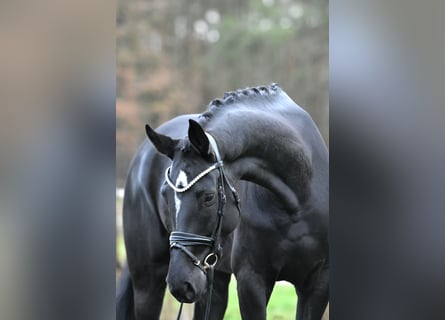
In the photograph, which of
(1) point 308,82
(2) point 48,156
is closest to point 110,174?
(2) point 48,156

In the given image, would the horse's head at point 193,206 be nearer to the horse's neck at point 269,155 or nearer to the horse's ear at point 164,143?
the horse's ear at point 164,143

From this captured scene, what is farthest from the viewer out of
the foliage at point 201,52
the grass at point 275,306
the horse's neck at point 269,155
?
the foliage at point 201,52

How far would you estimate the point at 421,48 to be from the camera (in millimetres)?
1805

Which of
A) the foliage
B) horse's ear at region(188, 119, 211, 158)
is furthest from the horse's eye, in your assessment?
the foliage

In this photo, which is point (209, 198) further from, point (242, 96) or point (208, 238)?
point (242, 96)

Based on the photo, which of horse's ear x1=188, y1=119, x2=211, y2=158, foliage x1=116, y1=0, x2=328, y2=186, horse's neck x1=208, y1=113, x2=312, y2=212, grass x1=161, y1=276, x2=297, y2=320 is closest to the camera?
horse's ear x1=188, y1=119, x2=211, y2=158

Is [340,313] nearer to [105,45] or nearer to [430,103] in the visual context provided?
→ [430,103]

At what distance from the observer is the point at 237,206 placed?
2453mm

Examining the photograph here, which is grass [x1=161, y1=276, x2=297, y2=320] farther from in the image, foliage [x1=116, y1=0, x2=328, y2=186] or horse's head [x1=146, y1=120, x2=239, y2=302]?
horse's head [x1=146, y1=120, x2=239, y2=302]

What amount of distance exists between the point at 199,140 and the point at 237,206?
1.12 ft

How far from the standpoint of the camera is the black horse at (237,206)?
7.43 ft

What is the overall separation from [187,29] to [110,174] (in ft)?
7.30

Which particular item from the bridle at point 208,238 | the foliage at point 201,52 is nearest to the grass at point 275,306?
the foliage at point 201,52

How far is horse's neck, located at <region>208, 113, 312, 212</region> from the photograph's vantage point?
8.09ft
